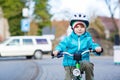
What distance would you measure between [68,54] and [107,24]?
114088 mm

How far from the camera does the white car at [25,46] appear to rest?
1334 inches

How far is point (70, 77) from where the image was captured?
765 centimetres

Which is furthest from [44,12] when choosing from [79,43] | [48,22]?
[79,43]

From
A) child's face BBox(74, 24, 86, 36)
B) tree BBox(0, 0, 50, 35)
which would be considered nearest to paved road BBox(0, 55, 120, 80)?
child's face BBox(74, 24, 86, 36)

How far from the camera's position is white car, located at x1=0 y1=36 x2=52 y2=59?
33875mm

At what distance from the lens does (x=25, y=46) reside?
34375 mm

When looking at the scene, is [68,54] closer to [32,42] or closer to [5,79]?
[5,79]

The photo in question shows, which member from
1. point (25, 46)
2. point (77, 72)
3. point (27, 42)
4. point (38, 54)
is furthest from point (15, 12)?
point (77, 72)

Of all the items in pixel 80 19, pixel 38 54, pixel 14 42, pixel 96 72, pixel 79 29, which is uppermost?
pixel 80 19

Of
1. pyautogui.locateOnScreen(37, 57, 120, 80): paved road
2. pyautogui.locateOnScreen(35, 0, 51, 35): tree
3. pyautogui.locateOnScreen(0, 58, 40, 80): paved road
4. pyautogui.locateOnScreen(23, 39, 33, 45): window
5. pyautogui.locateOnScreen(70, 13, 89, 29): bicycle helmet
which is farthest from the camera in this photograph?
pyautogui.locateOnScreen(35, 0, 51, 35): tree

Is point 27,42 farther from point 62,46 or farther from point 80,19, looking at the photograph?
point 80,19

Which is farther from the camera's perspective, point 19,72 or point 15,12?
point 15,12

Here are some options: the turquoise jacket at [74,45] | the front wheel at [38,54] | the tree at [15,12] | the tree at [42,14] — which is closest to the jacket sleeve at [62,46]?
the turquoise jacket at [74,45]

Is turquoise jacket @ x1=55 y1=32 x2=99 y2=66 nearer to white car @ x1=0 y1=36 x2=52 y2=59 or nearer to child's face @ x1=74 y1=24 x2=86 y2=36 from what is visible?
child's face @ x1=74 y1=24 x2=86 y2=36
